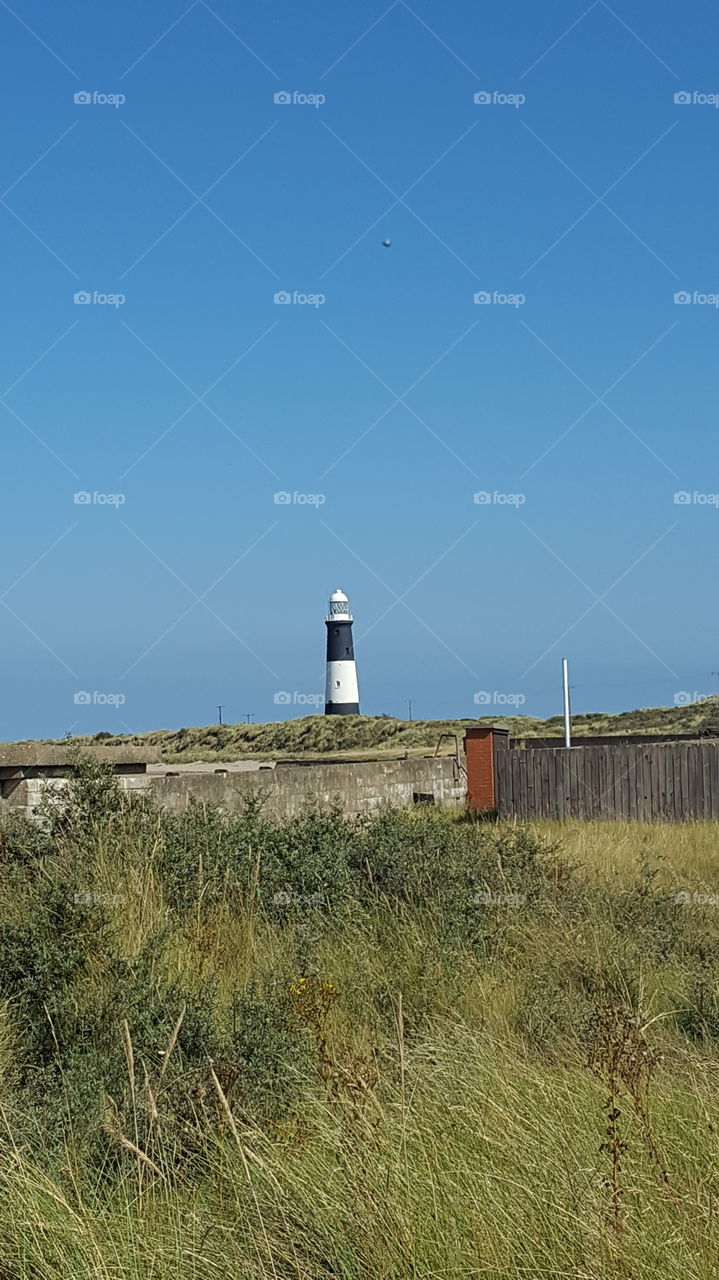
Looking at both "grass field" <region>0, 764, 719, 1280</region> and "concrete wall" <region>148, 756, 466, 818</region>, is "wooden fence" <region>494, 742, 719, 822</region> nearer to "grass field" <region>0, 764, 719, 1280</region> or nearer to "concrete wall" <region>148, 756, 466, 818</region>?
"concrete wall" <region>148, 756, 466, 818</region>

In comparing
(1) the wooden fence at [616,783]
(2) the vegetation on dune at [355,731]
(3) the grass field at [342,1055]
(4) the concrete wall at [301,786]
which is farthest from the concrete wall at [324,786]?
(2) the vegetation on dune at [355,731]

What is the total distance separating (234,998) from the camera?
7.46 m

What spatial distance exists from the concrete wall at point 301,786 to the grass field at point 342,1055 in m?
0.91

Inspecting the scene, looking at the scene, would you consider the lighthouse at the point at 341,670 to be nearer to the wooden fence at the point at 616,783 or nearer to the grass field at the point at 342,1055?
the wooden fence at the point at 616,783

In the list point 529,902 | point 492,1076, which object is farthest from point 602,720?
point 492,1076

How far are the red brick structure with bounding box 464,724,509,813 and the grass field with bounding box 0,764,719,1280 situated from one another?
12166 millimetres

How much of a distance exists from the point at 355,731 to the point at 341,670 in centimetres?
787

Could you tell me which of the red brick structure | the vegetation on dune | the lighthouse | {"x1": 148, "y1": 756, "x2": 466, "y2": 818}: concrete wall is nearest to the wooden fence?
the red brick structure

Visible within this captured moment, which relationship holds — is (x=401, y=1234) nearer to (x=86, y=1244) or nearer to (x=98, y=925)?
(x=86, y=1244)

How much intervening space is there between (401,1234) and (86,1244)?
102cm

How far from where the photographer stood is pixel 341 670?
232 feet

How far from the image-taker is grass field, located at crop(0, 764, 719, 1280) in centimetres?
390

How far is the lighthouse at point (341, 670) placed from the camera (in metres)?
70.4

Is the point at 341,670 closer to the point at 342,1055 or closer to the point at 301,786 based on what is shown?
the point at 301,786
